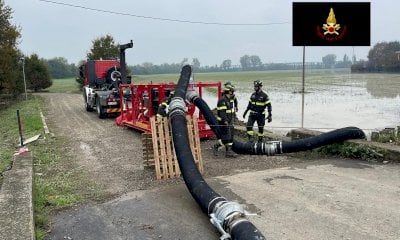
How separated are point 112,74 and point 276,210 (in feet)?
52.5

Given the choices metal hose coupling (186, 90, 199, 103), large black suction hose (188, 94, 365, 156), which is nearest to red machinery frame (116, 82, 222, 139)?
metal hose coupling (186, 90, 199, 103)

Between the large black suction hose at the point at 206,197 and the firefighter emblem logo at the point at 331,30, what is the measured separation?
16.3 ft

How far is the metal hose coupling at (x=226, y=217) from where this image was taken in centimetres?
473

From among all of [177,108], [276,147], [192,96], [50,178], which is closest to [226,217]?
[177,108]

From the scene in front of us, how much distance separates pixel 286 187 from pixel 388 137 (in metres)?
3.83

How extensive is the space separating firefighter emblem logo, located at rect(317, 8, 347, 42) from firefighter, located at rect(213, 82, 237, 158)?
11.6 ft

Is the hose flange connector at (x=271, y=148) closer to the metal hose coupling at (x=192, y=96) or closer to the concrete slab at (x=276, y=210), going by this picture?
the concrete slab at (x=276, y=210)

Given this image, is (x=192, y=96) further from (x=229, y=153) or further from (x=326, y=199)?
(x=326, y=199)

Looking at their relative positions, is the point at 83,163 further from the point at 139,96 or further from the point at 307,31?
the point at 307,31

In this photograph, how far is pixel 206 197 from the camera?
5602 mm

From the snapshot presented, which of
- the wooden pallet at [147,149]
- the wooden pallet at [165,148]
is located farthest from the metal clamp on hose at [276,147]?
the wooden pallet at [147,149]

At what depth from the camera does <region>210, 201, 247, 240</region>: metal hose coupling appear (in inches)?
186

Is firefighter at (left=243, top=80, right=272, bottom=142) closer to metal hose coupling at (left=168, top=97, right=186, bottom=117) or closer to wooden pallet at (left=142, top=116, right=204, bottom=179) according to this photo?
wooden pallet at (left=142, top=116, right=204, bottom=179)

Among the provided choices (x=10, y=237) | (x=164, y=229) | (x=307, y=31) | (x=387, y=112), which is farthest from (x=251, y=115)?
(x=387, y=112)
